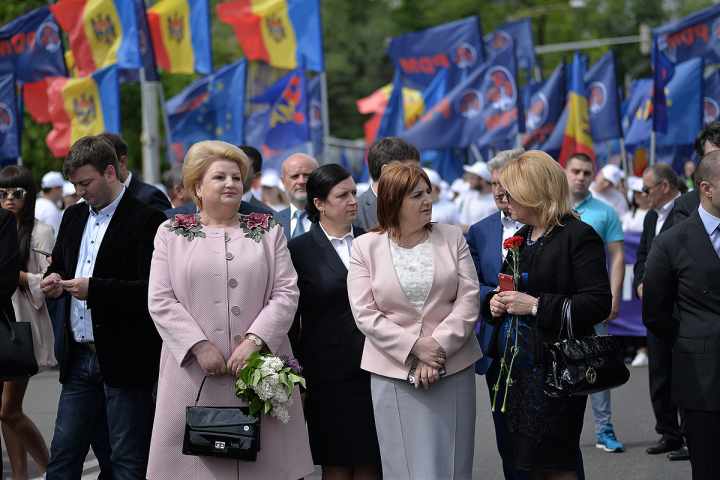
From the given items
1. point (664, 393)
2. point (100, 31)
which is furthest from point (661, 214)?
point (100, 31)

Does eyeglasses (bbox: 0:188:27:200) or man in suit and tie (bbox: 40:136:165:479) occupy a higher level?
eyeglasses (bbox: 0:188:27:200)

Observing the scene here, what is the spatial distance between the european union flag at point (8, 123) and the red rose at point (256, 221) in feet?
35.4

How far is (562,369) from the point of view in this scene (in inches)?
148

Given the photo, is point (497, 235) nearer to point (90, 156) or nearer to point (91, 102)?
point (90, 156)

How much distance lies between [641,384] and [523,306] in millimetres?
6187

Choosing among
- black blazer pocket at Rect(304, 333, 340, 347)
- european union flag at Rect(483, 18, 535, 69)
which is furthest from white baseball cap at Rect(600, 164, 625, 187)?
european union flag at Rect(483, 18, 535, 69)

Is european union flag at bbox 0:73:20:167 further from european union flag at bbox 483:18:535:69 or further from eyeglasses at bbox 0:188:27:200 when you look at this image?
european union flag at bbox 483:18:535:69

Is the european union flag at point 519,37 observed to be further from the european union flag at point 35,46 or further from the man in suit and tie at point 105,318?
the man in suit and tie at point 105,318

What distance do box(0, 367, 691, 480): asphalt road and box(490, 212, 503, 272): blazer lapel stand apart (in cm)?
193

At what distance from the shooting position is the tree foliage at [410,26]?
48.5 meters

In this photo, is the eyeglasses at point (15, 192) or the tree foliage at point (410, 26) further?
the tree foliage at point (410, 26)

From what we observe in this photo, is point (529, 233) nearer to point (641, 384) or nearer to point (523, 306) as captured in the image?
point (523, 306)

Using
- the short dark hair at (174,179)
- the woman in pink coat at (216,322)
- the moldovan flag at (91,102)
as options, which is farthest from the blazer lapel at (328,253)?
the moldovan flag at (91,102)

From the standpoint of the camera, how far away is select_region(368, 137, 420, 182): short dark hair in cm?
554
